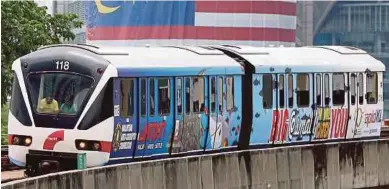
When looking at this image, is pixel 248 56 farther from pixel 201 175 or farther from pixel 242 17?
pixel 242 17

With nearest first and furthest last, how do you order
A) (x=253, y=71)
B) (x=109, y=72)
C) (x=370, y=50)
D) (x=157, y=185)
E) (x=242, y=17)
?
(x=157, y=185) → (x=109, y=72) → (x=253, y=71) → (x=242, y=17) → (x=370, y=50)

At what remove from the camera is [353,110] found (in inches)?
1031

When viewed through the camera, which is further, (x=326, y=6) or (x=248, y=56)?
(x=326, y=6)

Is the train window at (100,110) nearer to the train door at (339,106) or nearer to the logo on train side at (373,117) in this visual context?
the train door at (339,106)

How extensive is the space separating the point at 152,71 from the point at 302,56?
640 cm

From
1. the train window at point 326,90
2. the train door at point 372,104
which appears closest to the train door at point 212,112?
the train window at point 326,90

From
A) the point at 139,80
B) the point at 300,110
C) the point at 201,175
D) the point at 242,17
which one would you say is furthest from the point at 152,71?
the point at 242,17

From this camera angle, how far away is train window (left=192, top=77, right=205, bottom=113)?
21.1 metres

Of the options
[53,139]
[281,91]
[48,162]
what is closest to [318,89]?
[281,91]

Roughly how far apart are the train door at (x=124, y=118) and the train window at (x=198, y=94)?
207 cm

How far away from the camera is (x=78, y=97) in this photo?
1891 cm

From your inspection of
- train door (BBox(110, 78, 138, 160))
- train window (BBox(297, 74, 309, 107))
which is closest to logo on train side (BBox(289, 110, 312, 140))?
train window (BBox(297, 74, 309, 107))

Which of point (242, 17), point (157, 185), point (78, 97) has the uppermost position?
point (242, 17)

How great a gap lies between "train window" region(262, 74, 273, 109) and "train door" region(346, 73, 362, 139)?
10.5ft
